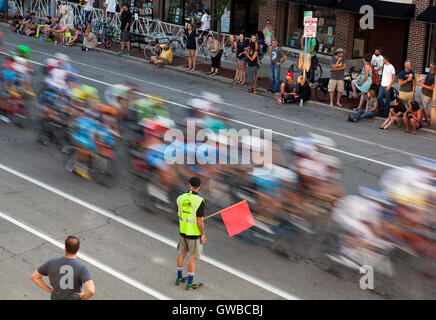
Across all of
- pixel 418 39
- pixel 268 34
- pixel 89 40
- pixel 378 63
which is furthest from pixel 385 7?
pixel 89 40

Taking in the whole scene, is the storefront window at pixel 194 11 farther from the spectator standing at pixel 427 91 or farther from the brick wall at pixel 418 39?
the spectator standing at pixel 427 91

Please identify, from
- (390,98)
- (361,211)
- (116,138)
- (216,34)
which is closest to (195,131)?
(116,138)

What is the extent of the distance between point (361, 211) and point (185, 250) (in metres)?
2.53

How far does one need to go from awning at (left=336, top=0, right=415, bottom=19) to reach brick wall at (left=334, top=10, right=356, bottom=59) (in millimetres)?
716

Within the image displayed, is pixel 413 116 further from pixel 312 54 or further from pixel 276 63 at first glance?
pixel 312 54

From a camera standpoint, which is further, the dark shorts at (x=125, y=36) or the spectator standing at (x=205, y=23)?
the spectator standing at (x=205, y=23)

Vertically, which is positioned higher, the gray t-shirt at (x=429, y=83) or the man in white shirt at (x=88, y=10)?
the man in white shirt at (x=88, y=10)

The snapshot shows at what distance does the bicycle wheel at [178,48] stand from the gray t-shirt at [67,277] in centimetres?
2183

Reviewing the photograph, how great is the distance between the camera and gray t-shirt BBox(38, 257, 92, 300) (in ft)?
23.9

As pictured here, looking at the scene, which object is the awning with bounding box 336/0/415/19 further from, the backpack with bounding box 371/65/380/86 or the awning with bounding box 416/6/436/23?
the backpack with bounding box 371/65/380/86

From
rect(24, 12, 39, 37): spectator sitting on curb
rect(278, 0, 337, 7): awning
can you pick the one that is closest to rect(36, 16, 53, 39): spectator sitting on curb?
rect(24, 12, 39, 37): spectator sitting on curb

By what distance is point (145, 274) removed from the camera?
9.94 meters

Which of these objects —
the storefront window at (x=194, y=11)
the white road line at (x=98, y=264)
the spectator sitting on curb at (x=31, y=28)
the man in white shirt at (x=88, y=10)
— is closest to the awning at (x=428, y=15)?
the storefront window at (x=194, y=11)

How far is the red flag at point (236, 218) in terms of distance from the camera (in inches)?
394
